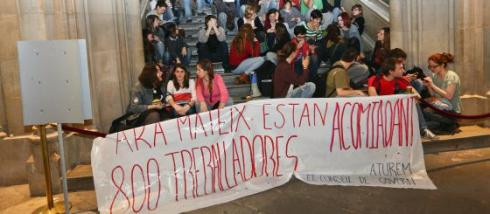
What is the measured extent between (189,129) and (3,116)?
2.72 m

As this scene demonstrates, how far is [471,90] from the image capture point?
866 cm

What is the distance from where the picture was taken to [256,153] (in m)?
6.26

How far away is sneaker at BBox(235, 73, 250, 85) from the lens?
9.63 m

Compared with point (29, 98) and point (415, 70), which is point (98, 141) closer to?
point (29, 98)

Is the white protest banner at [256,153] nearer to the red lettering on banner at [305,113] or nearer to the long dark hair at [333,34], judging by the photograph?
the red lettering on banner at [305,113]

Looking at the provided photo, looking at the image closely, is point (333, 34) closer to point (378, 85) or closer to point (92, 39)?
point (378, 85)

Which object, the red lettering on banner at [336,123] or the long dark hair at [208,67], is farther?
the long dark hair at [208,67]

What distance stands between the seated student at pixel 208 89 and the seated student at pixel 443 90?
2902 millimetres

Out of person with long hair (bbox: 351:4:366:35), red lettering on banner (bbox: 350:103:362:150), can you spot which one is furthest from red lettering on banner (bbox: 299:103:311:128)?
person with long hair (bbox: 351:4:366:35)

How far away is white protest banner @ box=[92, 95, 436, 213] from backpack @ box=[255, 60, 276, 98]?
8.84 feet

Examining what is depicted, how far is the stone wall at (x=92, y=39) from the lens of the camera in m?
6.60

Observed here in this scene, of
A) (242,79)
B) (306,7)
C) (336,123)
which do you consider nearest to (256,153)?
(336,123)

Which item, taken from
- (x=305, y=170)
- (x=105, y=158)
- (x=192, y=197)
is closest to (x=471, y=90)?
(x=305, y=170)

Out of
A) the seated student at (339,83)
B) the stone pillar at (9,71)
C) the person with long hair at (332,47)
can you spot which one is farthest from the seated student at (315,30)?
the stone pillar at (9,71)
